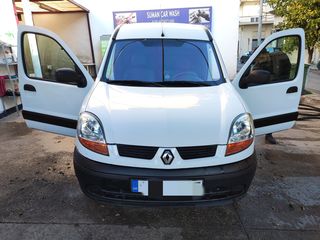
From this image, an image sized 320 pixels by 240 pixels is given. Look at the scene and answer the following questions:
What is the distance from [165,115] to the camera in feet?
7.47

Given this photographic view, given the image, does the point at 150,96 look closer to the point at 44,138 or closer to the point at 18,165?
the point at 18,165

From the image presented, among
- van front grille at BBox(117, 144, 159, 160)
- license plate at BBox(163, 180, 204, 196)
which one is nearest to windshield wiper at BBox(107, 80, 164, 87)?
van front grille at BBox(117, 144, 159, 160)

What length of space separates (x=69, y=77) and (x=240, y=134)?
1.90 m

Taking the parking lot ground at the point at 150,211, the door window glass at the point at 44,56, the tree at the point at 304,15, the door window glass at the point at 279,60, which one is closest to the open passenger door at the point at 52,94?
the parking lot ground at the point at 150,211

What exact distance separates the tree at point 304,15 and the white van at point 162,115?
7.11 m

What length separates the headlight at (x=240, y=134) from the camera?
7.35 ft

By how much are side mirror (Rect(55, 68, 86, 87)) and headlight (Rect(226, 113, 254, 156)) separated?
5.80ft

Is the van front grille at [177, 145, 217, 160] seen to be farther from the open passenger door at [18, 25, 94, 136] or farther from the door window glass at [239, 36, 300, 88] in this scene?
the door window glass at [239, 36, 300, 88]

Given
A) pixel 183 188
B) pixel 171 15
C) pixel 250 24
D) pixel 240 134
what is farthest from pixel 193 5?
pixel 250 24

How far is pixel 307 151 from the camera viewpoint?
169 inches

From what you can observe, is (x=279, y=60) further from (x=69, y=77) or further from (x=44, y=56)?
(x=44, y=56)

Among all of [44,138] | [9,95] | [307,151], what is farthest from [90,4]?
[307,151]

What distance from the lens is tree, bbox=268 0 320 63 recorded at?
9086 mm

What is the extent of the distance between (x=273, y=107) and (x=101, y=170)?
7.08 ft
